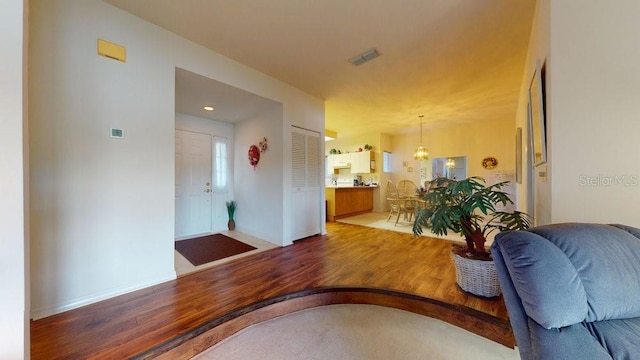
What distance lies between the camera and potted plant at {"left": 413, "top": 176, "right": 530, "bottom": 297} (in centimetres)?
186

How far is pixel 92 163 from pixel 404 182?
274 inches

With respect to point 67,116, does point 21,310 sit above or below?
below

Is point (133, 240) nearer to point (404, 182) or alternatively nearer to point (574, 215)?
point (574, 215)

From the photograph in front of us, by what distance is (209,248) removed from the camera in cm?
340

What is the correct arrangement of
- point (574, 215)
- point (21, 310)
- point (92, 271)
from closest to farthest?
point (21, 310) < point (574, 215) < point (92, 271)

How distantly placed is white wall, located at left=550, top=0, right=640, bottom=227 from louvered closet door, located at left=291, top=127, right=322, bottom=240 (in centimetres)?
304

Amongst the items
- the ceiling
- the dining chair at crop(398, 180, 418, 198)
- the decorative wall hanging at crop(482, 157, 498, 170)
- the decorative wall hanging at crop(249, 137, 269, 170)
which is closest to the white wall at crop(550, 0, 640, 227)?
the ceiling

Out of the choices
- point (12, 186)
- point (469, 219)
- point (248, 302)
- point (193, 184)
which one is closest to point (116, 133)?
point (12, 186)

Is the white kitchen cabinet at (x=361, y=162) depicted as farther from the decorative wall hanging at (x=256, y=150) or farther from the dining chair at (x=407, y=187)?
the decorative wall hanging at (x=256, y=150)

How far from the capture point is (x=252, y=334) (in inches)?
70.1

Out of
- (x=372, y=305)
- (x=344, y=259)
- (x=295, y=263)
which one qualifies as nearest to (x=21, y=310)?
(x=295, y=263)

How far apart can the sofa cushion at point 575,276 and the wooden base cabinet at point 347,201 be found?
478 cm

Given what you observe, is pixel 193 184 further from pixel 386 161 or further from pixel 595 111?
pixel 386 161

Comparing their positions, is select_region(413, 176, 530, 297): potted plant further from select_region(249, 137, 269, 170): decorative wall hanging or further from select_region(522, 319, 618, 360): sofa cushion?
select_region(249, 137, 269, 170): decorative wall hanging
